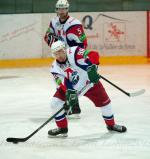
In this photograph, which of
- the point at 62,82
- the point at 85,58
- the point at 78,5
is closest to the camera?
the point at 85,58

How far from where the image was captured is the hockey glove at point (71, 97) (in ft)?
13.4

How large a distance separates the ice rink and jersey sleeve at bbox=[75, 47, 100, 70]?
0.59m

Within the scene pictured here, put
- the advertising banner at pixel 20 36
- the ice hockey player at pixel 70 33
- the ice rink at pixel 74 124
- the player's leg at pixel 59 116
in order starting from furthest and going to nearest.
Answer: the advertising banner at pixel 20 36, the ice hockey player at pixel 70 33, the player's leg at pixel 59 116, the ice rink at pixel 74 124

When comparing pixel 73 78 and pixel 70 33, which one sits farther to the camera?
pixel 70 33

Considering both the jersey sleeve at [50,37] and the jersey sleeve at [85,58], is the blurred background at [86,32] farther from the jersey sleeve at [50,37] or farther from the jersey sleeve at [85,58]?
the jersey sleeve at [85,58]

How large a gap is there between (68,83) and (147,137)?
2.43ft

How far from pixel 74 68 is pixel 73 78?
0.29 feet

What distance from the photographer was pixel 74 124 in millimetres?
4832

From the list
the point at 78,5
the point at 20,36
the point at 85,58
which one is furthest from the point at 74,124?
the point at 78,5

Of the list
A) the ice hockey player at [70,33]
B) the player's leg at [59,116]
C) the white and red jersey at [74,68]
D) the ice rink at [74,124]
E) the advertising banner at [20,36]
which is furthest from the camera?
the advertising banner at [20,36]

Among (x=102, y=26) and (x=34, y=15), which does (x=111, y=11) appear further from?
(x=34, y=15)

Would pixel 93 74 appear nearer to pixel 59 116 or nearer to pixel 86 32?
pixel 59 116

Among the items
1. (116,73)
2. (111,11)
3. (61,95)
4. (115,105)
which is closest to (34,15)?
(111,11)

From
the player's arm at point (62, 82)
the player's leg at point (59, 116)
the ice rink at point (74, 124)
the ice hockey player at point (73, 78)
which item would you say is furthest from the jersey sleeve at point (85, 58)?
the ice rink at point (74, 124)
